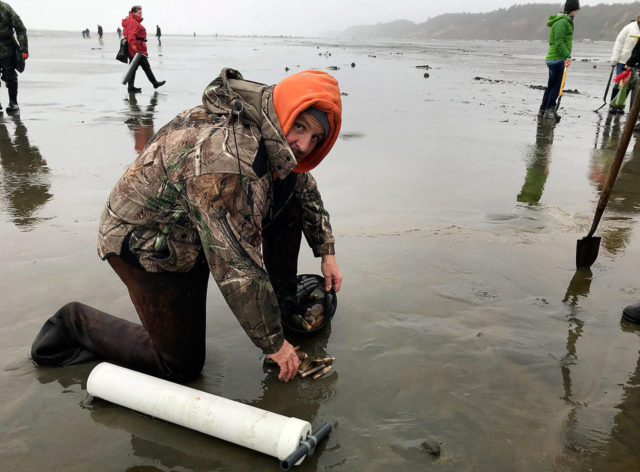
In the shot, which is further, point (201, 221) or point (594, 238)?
point (594, 238)

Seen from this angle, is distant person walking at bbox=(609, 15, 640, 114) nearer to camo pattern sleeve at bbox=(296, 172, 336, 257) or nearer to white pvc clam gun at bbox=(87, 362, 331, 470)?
camo pattern sleeve at bbox=(296, 172, 336, 257)

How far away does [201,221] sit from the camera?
76.7 inches

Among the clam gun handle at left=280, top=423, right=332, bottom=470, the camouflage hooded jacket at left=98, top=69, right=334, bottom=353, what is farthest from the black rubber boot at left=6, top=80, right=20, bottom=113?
the clam gun handle at left=280, top=423, right=332, bottom=470

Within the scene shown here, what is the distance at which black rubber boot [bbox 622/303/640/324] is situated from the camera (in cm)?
306

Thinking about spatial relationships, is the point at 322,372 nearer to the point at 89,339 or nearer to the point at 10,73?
the point at 89,339

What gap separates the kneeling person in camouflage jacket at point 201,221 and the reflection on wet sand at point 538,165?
12.3 feet

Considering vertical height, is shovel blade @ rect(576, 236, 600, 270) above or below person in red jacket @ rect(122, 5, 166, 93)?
below

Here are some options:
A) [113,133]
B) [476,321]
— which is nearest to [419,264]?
[476,321]

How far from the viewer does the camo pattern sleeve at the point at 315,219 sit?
287 cm

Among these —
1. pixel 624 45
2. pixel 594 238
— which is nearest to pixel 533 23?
pixel 624 45

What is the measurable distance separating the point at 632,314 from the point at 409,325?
4.68 ft

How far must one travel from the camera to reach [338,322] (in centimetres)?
317

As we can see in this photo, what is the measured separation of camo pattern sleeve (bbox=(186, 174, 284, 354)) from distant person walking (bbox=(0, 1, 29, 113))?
9951 millimetres

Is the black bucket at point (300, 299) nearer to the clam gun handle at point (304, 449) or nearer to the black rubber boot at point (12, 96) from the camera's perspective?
the clam gun handle at point (304, 449)
